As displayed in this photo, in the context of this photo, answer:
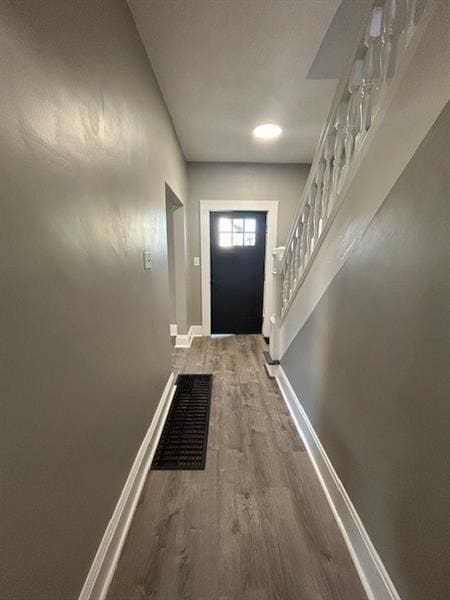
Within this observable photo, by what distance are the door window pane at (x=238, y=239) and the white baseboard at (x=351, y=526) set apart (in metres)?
2.53

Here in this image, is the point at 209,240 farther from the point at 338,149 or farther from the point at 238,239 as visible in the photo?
the point at 338,149

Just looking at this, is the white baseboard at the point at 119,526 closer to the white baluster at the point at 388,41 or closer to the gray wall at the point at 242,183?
the white baluster at the point at 388,41

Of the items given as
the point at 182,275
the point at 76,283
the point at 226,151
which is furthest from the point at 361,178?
the point at 182,275

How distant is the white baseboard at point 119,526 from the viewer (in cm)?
91

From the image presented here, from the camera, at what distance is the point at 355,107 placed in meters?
1.22

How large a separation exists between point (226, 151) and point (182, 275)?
5.20ft

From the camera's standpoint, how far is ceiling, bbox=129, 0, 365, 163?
126cm

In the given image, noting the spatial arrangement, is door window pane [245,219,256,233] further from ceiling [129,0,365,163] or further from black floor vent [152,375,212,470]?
black floor vent [152,375,212,470]

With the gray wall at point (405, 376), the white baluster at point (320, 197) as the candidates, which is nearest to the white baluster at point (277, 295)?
the white baluster at point (320, 197)

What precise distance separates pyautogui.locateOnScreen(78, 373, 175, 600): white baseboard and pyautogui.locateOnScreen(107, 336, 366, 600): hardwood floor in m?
0.05

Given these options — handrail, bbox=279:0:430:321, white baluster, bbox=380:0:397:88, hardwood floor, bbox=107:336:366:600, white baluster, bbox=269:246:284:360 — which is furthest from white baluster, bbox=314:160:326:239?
hardwood floor, bbox=107:336:366:600

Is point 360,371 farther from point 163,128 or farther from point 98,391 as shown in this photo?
point 163,128

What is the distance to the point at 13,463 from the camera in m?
0.59

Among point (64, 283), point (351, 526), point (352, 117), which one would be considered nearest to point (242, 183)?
point (352, 117)
